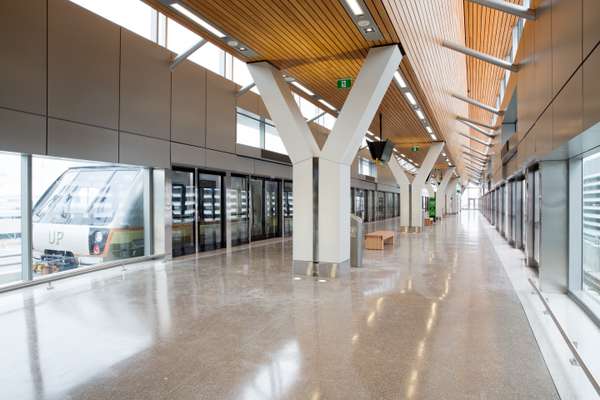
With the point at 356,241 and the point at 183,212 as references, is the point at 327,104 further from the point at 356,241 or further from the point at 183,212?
the point at 183,212

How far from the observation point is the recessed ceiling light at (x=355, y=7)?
5959 millimetres

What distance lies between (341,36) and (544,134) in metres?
3.74

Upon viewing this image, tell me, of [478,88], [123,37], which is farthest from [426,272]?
[478,88]

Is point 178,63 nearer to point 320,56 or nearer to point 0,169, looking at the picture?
point 320,56

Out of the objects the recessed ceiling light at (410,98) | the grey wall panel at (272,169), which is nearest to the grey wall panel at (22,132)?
the grey wall panel at (272,169)

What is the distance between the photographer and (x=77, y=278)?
8.31 meters

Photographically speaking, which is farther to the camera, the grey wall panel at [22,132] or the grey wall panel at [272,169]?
the grey wall panel at [272,169]

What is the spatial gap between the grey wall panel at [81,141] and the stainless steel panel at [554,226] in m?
8.46

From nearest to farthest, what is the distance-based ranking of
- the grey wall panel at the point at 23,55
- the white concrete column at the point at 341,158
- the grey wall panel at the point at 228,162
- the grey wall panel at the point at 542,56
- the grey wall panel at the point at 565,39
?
the grey wall panel at the point at 565,39
the grey wall panel at the point at 542,56
the grey wall panel at the point at 23,55
the white concrete column at the point at 341,158
the grey wall panel at the point at 228,162

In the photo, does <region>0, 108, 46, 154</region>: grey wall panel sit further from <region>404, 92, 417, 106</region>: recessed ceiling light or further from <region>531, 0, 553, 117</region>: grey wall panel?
<region>404, 92, 417, 106</region>: recessed ceiling light

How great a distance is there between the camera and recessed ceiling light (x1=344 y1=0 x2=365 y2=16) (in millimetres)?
5959

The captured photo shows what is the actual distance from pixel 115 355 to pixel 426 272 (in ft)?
22.0

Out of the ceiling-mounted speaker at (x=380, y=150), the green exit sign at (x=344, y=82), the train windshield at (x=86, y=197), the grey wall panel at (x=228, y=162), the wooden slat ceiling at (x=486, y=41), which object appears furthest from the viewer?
the grey wall panel at (x=228, y=162)

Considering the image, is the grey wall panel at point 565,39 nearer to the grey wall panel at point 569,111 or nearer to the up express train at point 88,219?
the grey wall panel at point 569,111
